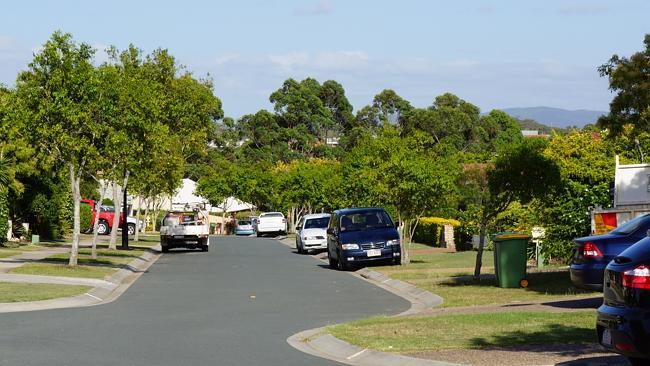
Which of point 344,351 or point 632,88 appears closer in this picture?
point 344,351

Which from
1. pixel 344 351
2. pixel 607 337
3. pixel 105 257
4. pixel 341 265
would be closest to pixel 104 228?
pixel 105 257

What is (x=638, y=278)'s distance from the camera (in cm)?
886

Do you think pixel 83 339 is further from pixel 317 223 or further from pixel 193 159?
pixel 193 159

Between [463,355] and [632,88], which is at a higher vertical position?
[632,88]

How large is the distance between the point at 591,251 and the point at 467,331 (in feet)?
10.5

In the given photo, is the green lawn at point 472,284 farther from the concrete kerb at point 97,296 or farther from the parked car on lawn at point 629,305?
the parked car on lawn at point 629,305

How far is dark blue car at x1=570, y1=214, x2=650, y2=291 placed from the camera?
1617cm

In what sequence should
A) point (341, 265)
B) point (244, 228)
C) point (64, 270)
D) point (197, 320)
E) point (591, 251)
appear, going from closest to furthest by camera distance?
point (591, 251), point (197, 320), point (64, 270), point (341, 265), point (244, 228)

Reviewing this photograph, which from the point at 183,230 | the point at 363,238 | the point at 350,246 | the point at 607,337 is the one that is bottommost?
the point at 607,337

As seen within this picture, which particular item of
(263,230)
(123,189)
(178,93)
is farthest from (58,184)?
(263,230)

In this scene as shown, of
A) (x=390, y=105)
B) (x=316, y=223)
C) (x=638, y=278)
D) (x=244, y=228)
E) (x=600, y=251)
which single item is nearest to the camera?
(x=638, y=278)

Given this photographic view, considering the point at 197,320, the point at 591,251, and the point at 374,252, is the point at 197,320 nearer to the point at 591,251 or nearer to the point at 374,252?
the point at 591,251

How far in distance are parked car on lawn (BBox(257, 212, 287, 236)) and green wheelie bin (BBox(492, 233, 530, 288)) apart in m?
50.9

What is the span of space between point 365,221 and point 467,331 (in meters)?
18.1
